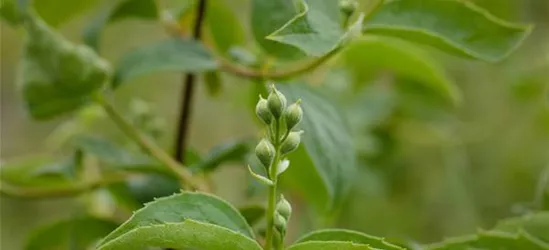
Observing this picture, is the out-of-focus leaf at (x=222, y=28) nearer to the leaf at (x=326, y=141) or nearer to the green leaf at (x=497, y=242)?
the leaf at (x=326, y=141)

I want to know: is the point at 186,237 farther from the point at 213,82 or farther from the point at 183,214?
the point at 213,82

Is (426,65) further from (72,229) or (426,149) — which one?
(426,149)

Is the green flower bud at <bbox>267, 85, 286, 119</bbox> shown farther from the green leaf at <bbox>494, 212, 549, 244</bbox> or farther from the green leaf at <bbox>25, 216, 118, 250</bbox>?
the green leaf at <bbox>25, 216, 118, 250</bbox>

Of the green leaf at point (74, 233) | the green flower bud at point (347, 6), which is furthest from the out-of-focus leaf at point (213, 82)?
the green flower bud at point (347, 6)

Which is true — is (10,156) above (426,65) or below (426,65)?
below

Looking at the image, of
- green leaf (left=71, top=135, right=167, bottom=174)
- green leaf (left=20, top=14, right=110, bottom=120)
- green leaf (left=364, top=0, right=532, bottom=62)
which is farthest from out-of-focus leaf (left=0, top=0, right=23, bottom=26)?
green leaf (left=364, top=0, right=532, bottom=62)

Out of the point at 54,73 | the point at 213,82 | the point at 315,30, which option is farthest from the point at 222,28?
the point at 315,30

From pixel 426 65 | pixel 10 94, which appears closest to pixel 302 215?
pixel 426 65
